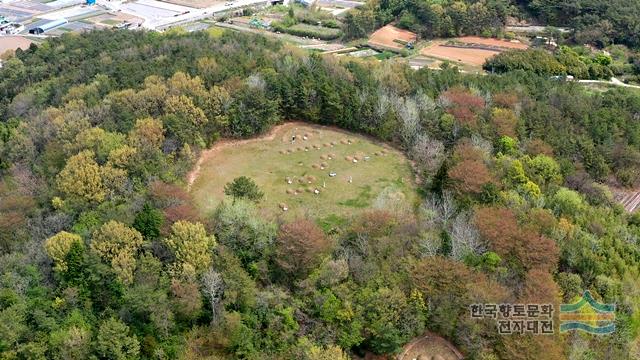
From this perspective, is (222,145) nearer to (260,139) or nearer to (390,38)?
(260,139)

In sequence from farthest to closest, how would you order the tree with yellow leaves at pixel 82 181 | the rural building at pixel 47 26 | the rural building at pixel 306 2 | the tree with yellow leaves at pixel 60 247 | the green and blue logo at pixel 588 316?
1. the rural building at pixel 306 2
2. the rural building at pixel 47 26
3. the tree with yellow leaves at pixel 82 181
4. the tree with yellow leaves at pixel 60 247
5. the green and blue logo at pixel 588 316

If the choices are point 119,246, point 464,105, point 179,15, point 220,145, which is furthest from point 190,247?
point 179,15

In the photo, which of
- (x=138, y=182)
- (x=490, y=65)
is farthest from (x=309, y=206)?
(x=490, y=65)

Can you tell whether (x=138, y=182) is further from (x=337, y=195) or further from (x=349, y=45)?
(x=349, y=45)

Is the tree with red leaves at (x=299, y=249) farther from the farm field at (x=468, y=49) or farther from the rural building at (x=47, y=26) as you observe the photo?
the rural building at (x=47, y=26)

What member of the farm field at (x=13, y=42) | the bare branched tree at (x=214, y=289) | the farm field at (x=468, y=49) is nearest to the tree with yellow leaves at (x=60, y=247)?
the bare branched tree at (x=214, y=289)
